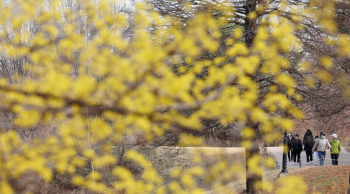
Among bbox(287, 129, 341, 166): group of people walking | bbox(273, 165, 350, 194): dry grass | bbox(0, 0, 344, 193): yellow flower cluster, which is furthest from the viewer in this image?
bbox(287, 129, 341, 166): group of people walking

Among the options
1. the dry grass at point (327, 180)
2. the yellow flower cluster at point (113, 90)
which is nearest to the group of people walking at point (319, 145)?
the dry grass at point (327, 180)

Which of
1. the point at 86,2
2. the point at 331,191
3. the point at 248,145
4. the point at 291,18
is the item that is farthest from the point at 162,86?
the point at 331,191

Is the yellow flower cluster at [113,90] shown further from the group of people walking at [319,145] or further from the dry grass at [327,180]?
→ the group of people walking at [319,145]

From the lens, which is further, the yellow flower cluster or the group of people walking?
the group of people walking

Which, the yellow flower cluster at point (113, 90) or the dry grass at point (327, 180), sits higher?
the yellow flower cluster at point (113, 90)

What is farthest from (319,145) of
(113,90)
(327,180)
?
(113,90)

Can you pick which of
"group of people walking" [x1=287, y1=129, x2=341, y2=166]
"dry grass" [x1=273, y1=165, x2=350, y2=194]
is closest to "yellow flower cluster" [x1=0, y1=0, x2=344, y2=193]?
"dry grass" [x1=273, y1=165, x2=350, y2=194]

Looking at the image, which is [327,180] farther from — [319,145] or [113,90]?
[113,90]

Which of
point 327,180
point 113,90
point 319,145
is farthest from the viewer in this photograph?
point 319,145

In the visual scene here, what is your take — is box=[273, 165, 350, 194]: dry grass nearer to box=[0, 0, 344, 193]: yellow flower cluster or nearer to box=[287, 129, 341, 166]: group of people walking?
box=[287, 129, 341, 166]: group of people walking

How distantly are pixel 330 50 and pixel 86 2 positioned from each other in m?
4.26

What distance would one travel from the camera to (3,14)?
2168 millimetres

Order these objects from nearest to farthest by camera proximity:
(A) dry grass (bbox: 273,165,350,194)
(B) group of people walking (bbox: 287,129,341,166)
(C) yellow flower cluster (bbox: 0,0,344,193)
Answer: (C) yellow flower cluster (bbox: 0,0,344,193) → (A) dry grass (bbox: 273,165,350,194) → (B) group of people walking (bbox: 287,129,341,166)

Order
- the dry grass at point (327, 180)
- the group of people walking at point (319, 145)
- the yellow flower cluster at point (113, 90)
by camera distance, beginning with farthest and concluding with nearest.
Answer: the group of people walking at point (319, 145)
the dry grass at point (327, 180)
the yellow flower cluster at point (113, 90)
